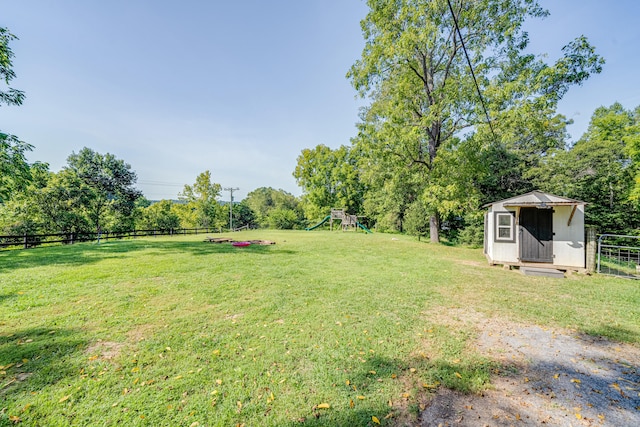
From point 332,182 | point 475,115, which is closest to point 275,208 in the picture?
point 332,182

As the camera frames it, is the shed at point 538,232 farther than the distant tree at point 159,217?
No

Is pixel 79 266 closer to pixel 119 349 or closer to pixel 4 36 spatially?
pixel 119 349

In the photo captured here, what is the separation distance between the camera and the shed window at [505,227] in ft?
28.4

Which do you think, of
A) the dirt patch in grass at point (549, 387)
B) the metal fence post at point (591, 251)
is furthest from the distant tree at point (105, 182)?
the metal fence post at point (591, 251)

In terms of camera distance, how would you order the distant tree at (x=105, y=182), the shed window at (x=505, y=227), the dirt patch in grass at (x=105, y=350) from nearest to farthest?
the dirt patch in grass at (x=105, y=350), the shed window at (x=505, y=227), the distant tree at (x=105, y=182)

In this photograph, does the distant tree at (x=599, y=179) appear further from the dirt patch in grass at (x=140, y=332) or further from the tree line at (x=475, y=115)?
the dirt patch in grass at (x=140, y=332)

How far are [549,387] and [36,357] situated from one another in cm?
553

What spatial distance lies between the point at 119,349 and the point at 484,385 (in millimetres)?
4153

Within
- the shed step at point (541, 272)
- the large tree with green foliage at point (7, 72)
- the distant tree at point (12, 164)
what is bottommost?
the shed step at point (541, 272)

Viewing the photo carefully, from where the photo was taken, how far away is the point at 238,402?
7.47 ft

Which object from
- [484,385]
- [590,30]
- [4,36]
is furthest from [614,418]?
[4,36]

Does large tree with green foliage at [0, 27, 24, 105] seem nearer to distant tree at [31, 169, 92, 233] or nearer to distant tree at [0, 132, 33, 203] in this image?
distant tree at [0, 132, 33, 203]

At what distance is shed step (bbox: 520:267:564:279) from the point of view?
24.1ft

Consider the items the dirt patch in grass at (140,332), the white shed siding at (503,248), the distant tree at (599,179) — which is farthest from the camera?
the distant tree at (599,179)
